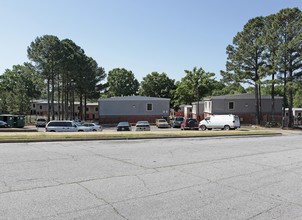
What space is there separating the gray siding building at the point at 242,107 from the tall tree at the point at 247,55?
6222 mm

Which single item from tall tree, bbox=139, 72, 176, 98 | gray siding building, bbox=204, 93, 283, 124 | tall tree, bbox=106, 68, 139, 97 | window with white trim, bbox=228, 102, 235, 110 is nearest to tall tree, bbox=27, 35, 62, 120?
gray siding building, bbox=204, 93, 283, 124

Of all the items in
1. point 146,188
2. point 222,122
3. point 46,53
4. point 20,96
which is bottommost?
point 146,188

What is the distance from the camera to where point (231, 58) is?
47438 mm

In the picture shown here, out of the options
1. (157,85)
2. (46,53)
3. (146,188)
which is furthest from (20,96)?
(146,188)

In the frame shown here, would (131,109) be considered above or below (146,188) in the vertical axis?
Answer: above

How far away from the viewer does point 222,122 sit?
35.4m

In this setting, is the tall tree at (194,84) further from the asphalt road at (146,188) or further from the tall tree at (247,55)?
the asphalt road at (146,188)

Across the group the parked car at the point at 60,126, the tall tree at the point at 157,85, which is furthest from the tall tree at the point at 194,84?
the parked car at the point at 60,126

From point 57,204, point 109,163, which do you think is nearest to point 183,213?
point 57,204

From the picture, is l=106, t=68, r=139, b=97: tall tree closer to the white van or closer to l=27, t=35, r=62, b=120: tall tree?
l=27, t=35, r=62, b=120: tall tree

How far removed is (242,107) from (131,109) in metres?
19.9

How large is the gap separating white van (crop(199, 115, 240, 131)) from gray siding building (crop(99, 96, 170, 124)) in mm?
20313

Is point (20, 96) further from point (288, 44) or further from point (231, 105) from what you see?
point (288, 44)

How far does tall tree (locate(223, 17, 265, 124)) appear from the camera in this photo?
46.3 meters
